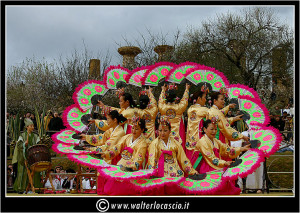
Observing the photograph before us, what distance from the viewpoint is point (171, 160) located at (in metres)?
6.50

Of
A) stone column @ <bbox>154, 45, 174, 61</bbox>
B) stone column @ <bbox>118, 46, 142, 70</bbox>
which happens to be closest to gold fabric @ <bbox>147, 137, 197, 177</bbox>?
stone column @ <bbox>154, 45, 174, 61</bbox>

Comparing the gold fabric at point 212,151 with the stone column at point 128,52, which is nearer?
the gold fabric at point 212,151

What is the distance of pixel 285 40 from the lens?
17.3 metres

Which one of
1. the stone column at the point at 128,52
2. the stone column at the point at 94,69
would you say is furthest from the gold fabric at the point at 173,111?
the stone column at the point at 94,69

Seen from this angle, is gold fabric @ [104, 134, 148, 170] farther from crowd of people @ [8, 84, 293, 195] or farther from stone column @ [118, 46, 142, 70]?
stone column @ [118, 46, 142, 70]

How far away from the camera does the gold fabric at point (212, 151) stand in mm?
6561

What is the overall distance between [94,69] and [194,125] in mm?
13329

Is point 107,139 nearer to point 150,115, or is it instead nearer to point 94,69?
point 150,115

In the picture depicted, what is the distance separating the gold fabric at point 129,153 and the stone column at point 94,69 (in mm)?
13013

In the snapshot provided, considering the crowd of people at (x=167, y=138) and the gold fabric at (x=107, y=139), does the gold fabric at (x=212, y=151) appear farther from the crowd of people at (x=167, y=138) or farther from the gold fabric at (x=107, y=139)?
the gold fabric at (x=107, y=139)

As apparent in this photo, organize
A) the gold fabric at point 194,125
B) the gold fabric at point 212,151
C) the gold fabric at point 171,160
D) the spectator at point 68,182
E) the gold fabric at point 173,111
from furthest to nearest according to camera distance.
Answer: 1. the spectator at point 68,182
2. the gold fabric at point 173,111
3. the gold fabric at point 194,125
4. the gold fabric at point 212,151
5. the gold fabric at point 171,160

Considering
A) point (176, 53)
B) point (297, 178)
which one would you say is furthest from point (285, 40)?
point (297, 178)

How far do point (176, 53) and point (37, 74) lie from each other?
1031cm

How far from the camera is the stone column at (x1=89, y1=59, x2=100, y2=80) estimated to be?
1984 cm
